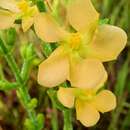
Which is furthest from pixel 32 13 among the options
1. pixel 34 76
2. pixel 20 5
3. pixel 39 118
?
pixel 34 76

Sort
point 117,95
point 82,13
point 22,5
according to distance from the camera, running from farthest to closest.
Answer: point 117,95 → point 22,5 → point 82,13

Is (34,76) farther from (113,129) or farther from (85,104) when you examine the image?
(85,104)

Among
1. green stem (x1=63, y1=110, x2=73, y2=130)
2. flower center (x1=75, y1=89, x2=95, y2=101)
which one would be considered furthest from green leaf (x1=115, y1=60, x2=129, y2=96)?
flower center (x1=75, y1=89, x2=95, y2=101)

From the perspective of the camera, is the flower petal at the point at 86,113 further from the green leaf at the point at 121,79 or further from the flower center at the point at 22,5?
the green leaf at the point at 121,79

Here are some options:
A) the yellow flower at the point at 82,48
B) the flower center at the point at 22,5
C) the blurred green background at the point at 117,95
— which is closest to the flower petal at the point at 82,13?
the yellow flower at the point at 82,48

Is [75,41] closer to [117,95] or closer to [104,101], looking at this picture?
[104,101]

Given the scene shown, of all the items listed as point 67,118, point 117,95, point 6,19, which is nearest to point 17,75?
point 67,118
